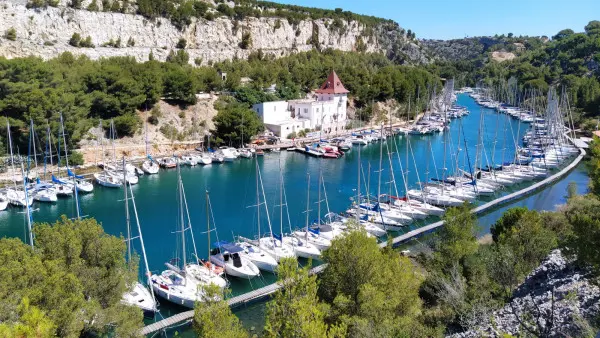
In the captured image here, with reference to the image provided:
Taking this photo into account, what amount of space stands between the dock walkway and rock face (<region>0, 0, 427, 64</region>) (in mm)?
45301

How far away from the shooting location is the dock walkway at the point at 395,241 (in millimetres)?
18688

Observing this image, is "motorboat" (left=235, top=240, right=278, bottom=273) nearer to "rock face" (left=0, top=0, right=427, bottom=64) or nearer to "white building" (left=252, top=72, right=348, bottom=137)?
"white building" (left=252, top=72, right=348, bottom=137)

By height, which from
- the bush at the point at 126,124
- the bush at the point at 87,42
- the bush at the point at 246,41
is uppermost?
the bush at the point at 246,41

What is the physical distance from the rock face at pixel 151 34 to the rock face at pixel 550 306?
2168 inches

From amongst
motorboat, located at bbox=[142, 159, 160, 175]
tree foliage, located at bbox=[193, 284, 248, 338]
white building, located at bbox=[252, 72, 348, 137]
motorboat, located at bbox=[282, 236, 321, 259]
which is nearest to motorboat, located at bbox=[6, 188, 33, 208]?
motorboat, located at bbox=[142, 159, 160, 175]

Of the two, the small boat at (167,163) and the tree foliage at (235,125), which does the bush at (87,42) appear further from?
the small boat at (167,163)

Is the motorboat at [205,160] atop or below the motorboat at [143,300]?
atop

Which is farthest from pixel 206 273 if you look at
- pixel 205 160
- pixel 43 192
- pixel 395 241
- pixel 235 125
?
pixel 235 125

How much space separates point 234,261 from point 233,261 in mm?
54

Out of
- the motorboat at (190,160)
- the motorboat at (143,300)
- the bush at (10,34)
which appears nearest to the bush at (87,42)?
the bush at (10,34)

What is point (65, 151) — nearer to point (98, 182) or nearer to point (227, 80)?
point (98, 182)

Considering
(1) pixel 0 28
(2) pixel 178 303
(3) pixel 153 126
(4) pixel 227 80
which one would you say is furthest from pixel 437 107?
(2) pixel 178 303

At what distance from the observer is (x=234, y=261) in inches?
906

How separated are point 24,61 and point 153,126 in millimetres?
13548
